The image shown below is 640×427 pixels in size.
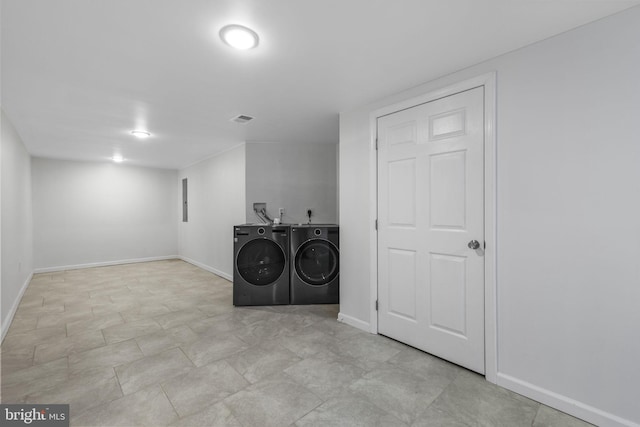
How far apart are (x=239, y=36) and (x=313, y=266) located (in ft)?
8.52

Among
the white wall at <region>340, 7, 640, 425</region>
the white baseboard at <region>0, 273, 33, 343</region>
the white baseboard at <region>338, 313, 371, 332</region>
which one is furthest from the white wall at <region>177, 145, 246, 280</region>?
the white wall at <region>340, 7, 640, 425</region>

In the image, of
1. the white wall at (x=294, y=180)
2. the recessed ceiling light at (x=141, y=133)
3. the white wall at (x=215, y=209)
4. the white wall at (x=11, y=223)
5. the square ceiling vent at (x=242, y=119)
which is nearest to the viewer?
the white wall at (x=11, y=223)

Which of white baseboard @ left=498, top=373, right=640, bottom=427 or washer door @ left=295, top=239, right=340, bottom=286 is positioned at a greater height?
washer door @ left=295, top=239, right=340, bottom=286

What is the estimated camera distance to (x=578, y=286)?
1.61 meters

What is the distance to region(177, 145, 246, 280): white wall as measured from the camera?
15.0ft

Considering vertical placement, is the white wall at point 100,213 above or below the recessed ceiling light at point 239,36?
below

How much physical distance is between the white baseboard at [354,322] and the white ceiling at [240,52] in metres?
2.19

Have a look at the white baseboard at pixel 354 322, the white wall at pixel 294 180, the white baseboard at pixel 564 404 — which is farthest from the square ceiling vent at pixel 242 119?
the white baseboard at pixel 564 404

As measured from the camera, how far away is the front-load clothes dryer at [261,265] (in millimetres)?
3523

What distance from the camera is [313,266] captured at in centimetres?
356

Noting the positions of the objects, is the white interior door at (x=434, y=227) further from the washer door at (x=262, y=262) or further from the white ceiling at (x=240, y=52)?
the washer door at (x=262, y=262)

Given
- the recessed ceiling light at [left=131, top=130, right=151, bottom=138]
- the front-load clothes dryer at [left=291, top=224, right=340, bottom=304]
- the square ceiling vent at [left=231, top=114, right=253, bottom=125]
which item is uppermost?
the square ceiling vent at [left=231, top=114, right=253, bottom=125]

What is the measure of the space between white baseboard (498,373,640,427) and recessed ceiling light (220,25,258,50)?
8.89ft

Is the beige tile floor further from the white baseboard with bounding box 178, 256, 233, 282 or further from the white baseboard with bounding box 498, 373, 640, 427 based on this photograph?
the white baseboard with bounding box 178, 256, 233, 282
